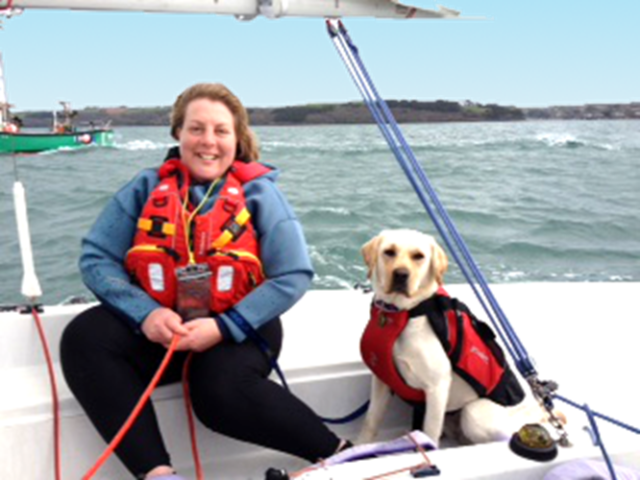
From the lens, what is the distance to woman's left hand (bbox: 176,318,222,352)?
146 cm

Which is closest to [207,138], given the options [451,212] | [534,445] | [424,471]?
[424,471]

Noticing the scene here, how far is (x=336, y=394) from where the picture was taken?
1816 millimetres

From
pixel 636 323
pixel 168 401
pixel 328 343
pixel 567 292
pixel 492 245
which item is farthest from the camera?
pixel 492 245

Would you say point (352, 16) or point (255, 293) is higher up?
point (352, 16)

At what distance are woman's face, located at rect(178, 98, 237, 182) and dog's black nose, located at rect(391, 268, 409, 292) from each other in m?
0.54

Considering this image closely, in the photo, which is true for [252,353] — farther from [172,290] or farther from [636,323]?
[636,323]

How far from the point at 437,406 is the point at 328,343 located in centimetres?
51

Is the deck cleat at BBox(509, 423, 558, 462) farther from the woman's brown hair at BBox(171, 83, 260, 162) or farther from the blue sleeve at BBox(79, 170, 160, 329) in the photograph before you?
the woman's brown hair at BBox(171, 83, 260, 162)

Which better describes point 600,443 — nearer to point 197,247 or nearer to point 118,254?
point 197,247

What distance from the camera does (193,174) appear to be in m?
1.66

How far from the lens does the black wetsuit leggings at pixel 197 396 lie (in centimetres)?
143

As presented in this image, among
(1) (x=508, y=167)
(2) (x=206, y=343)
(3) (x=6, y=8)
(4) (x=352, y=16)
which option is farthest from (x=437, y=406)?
(1) (x=508, y=167)

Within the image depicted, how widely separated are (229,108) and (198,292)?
498 millimetres

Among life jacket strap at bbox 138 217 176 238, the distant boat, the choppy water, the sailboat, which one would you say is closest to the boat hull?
the distant boat
